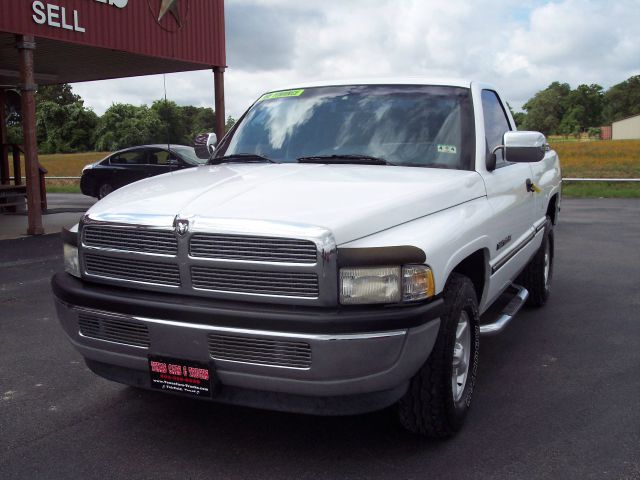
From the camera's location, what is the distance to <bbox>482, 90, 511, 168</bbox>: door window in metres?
4.39

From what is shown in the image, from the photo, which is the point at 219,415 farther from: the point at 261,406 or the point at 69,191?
the point at 69,191

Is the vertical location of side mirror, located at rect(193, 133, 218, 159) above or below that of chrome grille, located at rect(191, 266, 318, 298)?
above

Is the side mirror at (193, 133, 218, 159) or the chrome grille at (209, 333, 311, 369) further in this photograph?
the side mirror at (193, 133, 218, 159)

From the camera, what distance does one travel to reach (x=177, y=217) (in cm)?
285

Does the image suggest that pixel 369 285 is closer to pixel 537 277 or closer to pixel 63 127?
pixel 537 277

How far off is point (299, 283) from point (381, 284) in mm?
333

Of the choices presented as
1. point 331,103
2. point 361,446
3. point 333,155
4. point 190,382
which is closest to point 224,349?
point 190,382

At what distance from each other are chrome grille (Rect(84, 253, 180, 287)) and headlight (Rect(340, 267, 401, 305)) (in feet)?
2.44

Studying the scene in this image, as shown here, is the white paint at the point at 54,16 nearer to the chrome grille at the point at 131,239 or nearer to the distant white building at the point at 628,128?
the chrome grille at the point at 131,239

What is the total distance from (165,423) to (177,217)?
1263 millimetres

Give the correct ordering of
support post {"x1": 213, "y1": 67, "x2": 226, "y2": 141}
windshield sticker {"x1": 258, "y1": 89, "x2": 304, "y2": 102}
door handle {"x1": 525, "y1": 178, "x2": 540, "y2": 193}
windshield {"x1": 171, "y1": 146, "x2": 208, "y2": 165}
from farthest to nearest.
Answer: support post {"x1": 213, "y1": 67, "x2": 226, "y2": 141} → windshield {"x1": 171, "y1": 146, "x2": 208, "y2": 165} → door handle {"x1": 525, "y1": 178, "x2": 540, "y2": 193} → windshield sticker {"x1": 258, "y1": 89, "x2": 304, "y2": 102}

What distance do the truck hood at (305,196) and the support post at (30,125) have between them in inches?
322

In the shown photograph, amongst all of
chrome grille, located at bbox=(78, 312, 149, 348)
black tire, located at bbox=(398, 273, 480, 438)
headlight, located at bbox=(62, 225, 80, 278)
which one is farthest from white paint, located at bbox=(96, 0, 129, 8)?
black tire, located at bbox=(398, 273, 480, 438)

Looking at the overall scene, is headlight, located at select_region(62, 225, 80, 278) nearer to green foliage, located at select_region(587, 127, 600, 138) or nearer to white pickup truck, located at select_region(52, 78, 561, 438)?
white pickup truck, located at select_region(52, 78, 561, 438)
